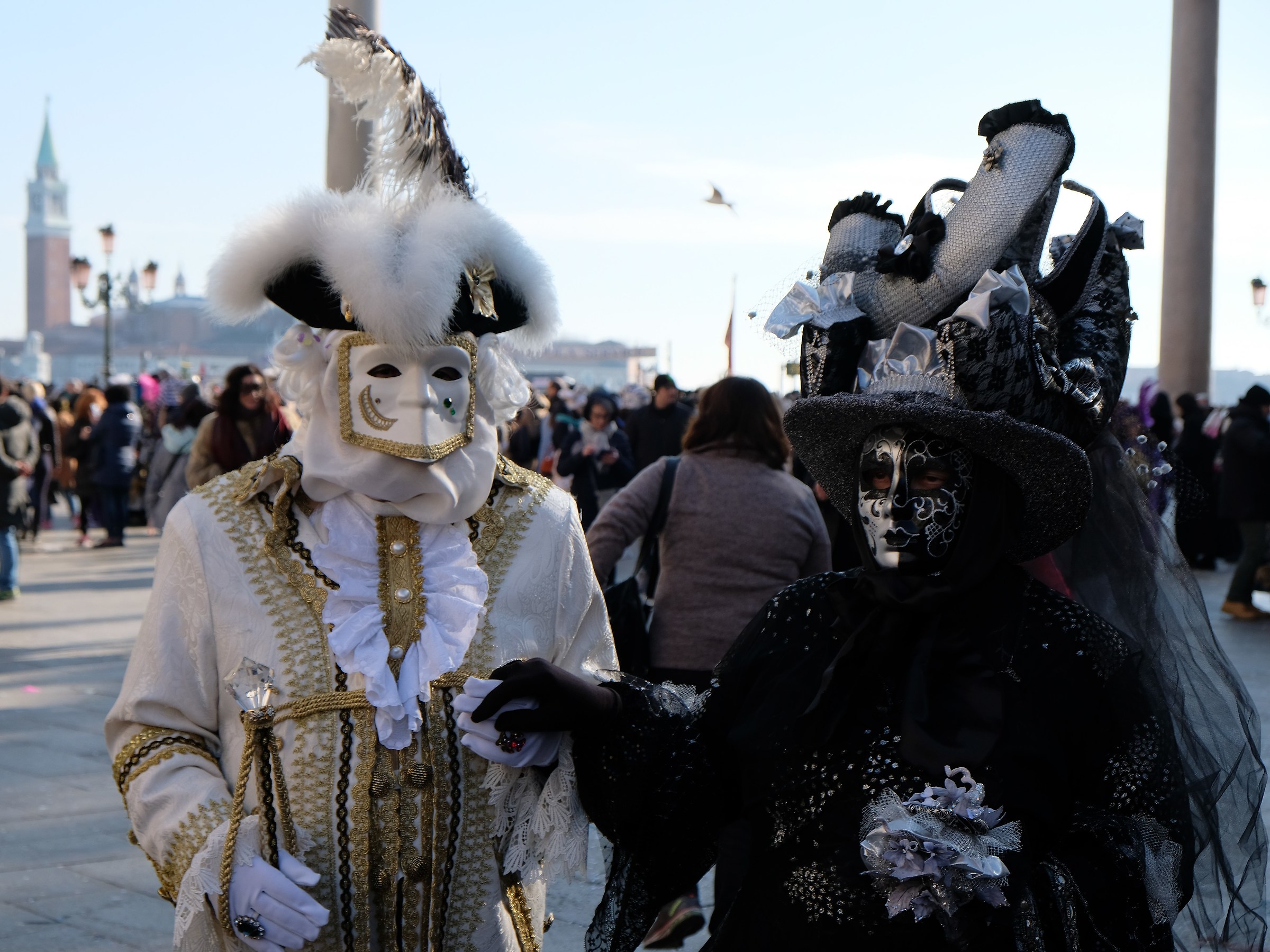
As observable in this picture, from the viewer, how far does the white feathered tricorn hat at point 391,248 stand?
7.35 feet

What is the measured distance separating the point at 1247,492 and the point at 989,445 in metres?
8.27

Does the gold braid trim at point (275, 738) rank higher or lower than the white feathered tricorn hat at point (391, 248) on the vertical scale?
lower

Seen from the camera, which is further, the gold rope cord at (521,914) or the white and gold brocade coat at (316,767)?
the gold rope cord at (521,914)

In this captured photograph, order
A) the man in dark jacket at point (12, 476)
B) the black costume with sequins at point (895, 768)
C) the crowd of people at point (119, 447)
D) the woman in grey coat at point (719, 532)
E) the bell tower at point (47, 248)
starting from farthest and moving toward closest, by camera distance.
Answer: the bell tower at point (47, 248), the man in dark jacket at point (12, 476), the crowd of people at point (119, 447), the woman in grey coat at point (719, 532), the black costume with sequins at point (895, 768)

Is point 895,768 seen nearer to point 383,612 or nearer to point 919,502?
point 919,502

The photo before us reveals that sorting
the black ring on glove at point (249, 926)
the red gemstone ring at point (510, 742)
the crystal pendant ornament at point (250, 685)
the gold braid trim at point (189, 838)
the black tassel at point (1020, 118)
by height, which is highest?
the black tassel at point (1020, 118)

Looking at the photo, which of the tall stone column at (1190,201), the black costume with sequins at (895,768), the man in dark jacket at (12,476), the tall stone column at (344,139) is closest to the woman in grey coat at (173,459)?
the man in dark jacket at (12,476)

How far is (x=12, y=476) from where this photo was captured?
931 cm

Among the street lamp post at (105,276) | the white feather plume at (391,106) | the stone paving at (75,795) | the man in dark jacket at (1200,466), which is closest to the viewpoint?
the white feather plume at (391,106)

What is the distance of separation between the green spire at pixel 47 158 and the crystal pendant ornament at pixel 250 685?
13255 cm

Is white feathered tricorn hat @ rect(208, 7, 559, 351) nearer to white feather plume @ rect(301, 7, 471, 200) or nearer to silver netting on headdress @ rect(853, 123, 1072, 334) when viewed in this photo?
white feather plume @ rect(301, 7, 471, 200)

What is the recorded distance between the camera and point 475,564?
2.35m

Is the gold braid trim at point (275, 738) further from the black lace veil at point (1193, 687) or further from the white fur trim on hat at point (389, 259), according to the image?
the black lace veil at point (1193, 687)

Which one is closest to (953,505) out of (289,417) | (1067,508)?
(1067,508)
